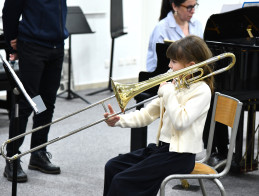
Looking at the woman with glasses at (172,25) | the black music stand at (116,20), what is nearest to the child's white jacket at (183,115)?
the woman with glasses at (172,25)

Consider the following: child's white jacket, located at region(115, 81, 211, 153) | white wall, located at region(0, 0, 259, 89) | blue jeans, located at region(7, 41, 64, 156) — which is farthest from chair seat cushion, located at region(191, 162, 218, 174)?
white wall, located at region(0, 0, 259, 89)

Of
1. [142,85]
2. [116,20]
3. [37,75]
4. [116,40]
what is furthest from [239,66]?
[116,40]

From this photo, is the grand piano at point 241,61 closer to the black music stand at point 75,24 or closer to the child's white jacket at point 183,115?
the child's white jacket at point 183,115

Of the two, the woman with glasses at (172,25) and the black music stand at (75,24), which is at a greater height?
the woman with glasses at (172,25)

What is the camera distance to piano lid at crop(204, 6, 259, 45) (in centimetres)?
391

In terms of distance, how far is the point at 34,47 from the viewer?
3566mm

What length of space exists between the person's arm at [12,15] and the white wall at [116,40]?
330 centimetres

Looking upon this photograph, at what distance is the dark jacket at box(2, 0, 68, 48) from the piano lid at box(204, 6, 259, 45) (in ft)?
3.85

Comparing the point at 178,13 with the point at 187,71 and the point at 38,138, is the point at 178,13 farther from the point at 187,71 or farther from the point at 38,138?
the point at 187,71

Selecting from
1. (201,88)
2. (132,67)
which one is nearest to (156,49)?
(201,88)

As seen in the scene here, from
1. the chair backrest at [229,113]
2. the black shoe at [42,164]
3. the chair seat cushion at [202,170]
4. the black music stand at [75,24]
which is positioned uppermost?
the chair backrest at [229,113]

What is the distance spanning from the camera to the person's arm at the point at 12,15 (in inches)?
137

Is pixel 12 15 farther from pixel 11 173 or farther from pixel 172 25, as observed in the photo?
pixel 172 25

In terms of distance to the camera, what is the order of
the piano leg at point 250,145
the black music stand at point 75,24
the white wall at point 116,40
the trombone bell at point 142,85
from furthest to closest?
the white wall at point 116,40 < the black music stand at point 75,24 < the piano leg at point 250,145 < the trombone bell at point 142,85
